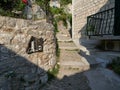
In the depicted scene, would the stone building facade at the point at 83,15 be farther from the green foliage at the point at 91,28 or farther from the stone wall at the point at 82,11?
the green foliage at the point at 91,28

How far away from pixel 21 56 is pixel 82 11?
7.44 m

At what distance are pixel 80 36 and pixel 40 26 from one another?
6491mm

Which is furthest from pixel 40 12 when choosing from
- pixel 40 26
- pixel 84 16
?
pixel 84 16

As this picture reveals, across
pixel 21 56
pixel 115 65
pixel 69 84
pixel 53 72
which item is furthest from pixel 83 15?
pixel 21 56

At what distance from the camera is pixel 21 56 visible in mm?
4789

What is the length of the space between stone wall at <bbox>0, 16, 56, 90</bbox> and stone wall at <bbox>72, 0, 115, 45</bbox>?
472 centimetres

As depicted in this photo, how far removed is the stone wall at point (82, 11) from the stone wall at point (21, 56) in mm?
4716

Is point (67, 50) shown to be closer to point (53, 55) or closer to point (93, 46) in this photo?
point (93, 46)

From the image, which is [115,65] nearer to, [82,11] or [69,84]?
[69,84]

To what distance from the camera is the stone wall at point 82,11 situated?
32.0 ft

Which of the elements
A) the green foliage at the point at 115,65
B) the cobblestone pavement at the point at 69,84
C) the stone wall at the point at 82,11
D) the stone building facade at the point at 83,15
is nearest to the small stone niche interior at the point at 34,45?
the cobblestone pavement at the point at 69,84

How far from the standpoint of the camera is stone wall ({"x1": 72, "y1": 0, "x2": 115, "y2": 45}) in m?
9.76

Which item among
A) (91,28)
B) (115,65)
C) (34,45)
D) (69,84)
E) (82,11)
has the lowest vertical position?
(69,84)

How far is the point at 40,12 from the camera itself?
7156 millimetres
